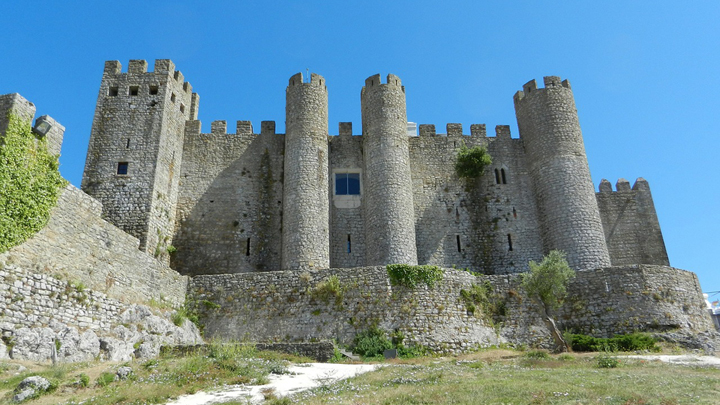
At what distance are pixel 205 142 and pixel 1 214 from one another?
14.4 meters

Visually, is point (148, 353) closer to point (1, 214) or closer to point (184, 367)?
point (184, 367)

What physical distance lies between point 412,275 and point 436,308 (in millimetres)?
1511

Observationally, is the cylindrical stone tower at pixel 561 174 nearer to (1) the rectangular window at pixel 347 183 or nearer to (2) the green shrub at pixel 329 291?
(1) the rectangular window at pixel 347 183

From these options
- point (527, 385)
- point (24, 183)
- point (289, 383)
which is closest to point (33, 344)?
point (24, 183)

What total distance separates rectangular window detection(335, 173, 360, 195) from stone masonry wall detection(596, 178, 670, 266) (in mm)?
13236

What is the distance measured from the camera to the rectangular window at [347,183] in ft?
89.2

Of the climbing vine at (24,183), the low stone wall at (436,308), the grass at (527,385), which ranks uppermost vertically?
the climbing vine at (24,183)

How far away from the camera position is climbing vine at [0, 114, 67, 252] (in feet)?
44.7

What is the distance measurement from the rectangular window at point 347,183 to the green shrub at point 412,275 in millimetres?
7815

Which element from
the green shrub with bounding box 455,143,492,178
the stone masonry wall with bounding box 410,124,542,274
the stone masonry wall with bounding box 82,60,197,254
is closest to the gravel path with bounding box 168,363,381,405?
the stone masonry wall with bounding box 82,60,197,254

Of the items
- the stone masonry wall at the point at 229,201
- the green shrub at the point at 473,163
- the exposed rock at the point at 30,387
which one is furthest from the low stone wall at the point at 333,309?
the exposed rock at the point at 30,387

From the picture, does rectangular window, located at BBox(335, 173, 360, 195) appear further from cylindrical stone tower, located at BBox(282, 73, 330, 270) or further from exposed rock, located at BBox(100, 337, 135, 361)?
exposed rock, located at BBox(100, 337, 135, 361)

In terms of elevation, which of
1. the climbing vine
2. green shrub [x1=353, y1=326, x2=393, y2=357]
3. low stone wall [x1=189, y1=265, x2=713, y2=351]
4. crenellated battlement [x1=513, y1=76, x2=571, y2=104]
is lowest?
green shrub [x1=353, y1=326, x2=393, y2=357]

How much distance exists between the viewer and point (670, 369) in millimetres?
13328
